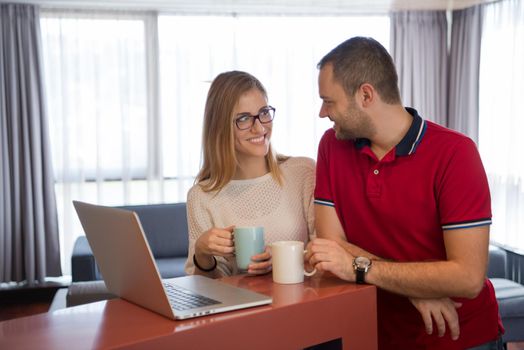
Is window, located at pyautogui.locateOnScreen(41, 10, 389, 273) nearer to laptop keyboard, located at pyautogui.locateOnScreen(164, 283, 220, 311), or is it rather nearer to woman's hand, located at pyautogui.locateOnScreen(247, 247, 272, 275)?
woman's hand, located at pyautogui.locateOnScreen(247, 247, 272, 275)

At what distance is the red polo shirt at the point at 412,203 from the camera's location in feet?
5.31

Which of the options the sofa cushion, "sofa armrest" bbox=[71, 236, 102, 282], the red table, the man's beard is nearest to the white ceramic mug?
the red table

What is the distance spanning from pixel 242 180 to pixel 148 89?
3.58m

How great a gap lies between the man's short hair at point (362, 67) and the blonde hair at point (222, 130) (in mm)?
411

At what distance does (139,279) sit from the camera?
1372mm

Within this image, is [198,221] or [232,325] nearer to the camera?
[232,325]

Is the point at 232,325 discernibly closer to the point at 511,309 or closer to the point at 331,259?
the point at 331,259

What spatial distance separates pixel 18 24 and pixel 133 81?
3.33 ft

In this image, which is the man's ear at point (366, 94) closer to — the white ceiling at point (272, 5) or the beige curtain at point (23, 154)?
the white ceiling at point (272, 5)

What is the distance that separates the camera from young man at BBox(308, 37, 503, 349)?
158cm

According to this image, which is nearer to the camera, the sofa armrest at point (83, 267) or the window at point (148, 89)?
the sofa armrest at point (83, 267)

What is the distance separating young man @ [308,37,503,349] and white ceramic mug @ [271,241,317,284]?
46 millimetres

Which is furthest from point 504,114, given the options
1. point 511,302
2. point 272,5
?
point 272,5

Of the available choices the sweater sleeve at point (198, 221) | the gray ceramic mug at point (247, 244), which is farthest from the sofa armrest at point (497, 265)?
the gray ceramic mug at point (247, 244)
